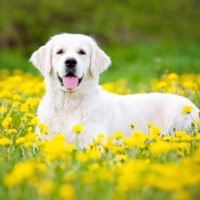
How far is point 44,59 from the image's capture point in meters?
3.67

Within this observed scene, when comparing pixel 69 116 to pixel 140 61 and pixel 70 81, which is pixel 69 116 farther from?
pixel 140 61

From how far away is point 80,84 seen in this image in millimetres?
3500

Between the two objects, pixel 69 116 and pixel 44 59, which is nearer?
pixel 69 116

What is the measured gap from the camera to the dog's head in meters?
3.41

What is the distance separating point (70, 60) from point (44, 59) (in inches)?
18.0

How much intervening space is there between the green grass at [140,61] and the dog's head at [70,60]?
14.0 feet

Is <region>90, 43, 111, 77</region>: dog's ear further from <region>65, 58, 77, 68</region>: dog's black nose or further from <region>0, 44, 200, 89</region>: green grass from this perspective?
<region>0, 44, 200, 89</region>: green grass

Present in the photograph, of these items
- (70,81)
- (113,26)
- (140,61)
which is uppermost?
(113,26)

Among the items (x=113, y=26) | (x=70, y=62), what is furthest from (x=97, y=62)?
(x=113, y=26)

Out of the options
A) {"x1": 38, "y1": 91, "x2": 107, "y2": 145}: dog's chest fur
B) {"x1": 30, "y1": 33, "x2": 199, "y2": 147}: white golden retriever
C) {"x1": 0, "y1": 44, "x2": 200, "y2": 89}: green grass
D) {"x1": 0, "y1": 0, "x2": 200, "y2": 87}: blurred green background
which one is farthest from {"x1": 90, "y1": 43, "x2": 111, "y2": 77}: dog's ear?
{"x1": 0, "y1": 0, "x2": 200, "y2": 87}: blurred green background

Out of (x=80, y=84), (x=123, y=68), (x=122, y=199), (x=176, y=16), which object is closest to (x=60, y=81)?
(x=80, y=84)

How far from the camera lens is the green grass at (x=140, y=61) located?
8461mm

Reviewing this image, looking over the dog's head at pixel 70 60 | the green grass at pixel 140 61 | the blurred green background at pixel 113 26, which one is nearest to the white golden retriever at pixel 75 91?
the dog's head at pixel 70 60

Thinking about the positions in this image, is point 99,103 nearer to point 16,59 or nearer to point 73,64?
point 73,64
